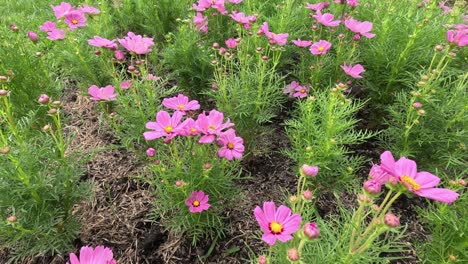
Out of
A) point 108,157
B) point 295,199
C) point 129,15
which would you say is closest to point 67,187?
point 108,157

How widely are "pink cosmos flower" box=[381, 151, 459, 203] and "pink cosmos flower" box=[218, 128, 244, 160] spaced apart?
2.10ft

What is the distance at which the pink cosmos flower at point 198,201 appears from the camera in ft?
4.86

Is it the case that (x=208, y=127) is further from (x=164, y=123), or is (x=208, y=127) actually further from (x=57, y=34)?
(x=57, y=34)

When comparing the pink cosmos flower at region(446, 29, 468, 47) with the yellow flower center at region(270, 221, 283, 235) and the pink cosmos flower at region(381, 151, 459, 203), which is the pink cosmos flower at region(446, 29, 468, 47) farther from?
the yellow flower center at region(270, 221, 283, 235)

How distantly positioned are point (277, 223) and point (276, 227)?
0.02 meters

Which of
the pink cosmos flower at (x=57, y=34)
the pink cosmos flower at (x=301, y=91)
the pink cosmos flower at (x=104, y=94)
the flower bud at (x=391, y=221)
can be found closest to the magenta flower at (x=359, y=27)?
the pink cosmos flower at (x=301, y=91)

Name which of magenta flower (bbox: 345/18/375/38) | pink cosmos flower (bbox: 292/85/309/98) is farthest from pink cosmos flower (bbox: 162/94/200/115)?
magenta flower (bbox: 345/18/375/38)

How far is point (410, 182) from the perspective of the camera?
909 millimetres

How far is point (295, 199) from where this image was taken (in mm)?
1040

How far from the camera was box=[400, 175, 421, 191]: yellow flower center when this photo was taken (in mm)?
880

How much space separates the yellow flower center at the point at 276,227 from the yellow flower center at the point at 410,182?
0.36 m

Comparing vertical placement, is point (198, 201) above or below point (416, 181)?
below

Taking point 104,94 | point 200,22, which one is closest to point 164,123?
point 104,94

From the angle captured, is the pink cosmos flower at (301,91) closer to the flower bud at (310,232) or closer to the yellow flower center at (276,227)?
the yellow flower center at (276,227)
